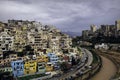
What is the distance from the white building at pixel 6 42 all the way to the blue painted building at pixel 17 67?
4.01m

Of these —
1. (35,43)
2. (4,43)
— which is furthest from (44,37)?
(4,43)

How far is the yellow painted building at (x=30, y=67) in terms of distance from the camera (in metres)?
26.0

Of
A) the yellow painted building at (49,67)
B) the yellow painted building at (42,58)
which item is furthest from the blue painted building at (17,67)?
the yellow painted building at (49,67)

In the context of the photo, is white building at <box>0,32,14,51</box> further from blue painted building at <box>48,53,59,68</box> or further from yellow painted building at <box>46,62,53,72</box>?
→ yellow painted building at <box>46,62,53,72</box>

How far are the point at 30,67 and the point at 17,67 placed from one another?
5.70 feet

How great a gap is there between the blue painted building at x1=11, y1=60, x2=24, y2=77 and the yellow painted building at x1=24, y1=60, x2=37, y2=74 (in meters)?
0.50

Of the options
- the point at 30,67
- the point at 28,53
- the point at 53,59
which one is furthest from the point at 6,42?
the point at 53,59

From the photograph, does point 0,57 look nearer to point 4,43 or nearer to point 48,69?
point 4,43

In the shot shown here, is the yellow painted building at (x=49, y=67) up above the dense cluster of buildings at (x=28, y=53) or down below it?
below

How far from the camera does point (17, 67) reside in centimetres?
2497

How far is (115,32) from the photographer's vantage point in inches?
2813

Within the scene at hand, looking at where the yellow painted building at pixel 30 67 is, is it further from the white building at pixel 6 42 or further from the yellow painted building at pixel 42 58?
the white building at pixel 6 42

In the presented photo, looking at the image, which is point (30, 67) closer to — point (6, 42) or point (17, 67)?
point (17, 67)

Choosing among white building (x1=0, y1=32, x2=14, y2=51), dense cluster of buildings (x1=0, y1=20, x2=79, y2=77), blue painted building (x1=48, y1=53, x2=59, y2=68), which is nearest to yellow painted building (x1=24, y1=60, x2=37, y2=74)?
dense cluster of buildings (x1=0, y1=20, x2=79, y2=77)
